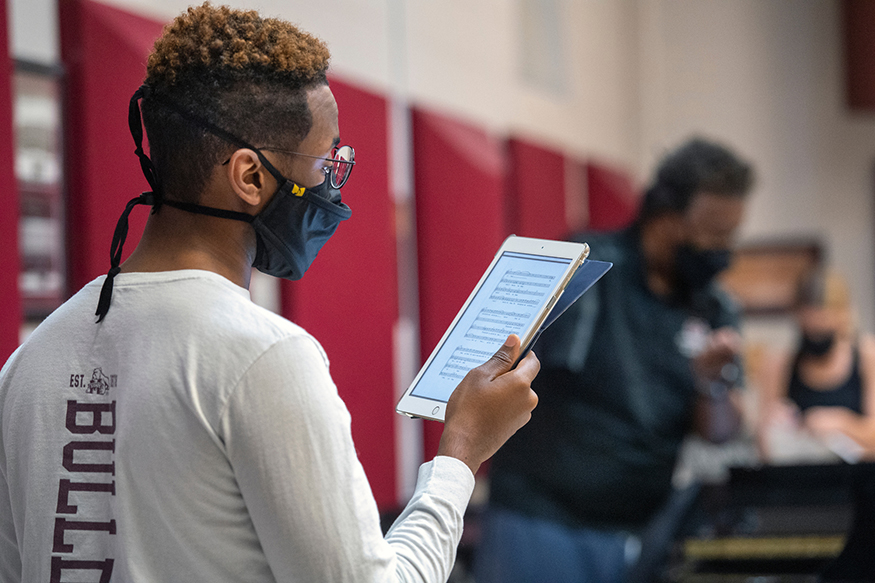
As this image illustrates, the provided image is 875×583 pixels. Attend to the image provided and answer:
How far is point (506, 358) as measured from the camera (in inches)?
37.8

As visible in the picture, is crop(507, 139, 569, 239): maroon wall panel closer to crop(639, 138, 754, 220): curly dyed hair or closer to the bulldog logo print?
crop(639, 138, 754, 220): curly dyed hair

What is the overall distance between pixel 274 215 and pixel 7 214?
44.4 inches

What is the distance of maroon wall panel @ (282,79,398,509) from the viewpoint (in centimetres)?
280

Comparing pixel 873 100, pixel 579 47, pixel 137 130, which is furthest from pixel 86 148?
pixel 873 100

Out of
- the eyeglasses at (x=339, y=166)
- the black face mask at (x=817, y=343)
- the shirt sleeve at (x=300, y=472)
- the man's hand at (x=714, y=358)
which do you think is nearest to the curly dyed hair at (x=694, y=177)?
the man's hand at (x=714, y=358)

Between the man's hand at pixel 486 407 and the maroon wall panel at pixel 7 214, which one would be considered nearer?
the man's hand at pixel 486 407

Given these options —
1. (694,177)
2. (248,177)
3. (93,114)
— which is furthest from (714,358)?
(248,177)

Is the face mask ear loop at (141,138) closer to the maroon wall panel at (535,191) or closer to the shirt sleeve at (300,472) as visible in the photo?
the shirt sleeve at (300,472)

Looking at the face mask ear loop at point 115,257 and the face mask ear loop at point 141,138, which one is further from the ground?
the face mask ear loop at point 141,138

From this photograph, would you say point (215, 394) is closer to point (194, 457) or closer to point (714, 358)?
point (194, 457)

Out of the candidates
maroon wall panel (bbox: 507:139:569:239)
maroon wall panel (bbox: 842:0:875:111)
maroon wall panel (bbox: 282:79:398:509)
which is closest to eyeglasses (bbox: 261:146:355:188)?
maroon wall panel (bbox: 282:79:398:509)

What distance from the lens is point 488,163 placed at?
4.34 meters

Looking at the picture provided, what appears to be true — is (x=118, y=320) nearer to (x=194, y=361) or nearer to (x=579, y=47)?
(x=194, y=361)

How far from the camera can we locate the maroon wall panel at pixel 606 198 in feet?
20.8
